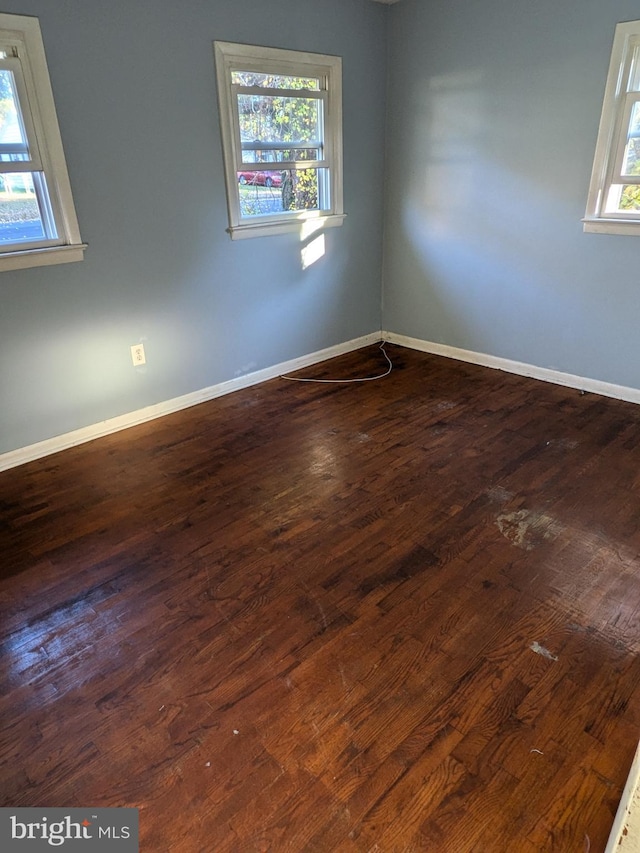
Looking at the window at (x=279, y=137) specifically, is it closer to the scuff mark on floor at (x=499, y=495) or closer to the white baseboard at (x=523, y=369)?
the white baseboard at (x=523, y=369)

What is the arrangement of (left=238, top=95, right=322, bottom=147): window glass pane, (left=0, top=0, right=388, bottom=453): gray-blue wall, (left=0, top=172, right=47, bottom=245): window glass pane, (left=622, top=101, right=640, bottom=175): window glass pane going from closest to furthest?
1. (left=0, top=172, right=47, bottom=245): window glass pane
2. (left=0, top=0, right=388, bottom=453): gray-blue wall
3. (left=622, top=101, right=640, bottom=175): window glass pane
4. (left=238, top=95, right=322, bottom=147): window glass pane

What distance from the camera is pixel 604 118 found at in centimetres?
323

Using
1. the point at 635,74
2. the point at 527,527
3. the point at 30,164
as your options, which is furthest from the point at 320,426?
the point at 635,74

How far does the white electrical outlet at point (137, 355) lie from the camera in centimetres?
333

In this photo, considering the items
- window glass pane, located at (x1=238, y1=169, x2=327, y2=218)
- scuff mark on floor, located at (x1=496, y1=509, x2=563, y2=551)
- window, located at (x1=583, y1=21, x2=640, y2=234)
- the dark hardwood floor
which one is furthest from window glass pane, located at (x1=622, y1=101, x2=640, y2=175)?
scuff mark on floor, located at (x1=496, y1=509, x2=563, y2=551)

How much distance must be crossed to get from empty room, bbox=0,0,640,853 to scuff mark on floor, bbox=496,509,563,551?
2 cm

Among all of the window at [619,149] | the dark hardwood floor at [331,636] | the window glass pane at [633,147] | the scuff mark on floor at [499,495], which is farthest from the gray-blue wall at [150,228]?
the scuff mark on floor at [499,495]

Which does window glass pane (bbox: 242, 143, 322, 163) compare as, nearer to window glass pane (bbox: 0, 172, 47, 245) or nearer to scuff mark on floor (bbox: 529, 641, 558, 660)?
window glass pane (bbox: 0, 172, 47, 245)

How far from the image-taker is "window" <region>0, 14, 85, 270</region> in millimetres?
2527

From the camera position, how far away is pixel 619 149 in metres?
3.26

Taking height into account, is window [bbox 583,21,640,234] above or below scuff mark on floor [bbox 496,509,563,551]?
above

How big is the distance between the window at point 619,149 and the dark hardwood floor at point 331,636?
1314 millimetres

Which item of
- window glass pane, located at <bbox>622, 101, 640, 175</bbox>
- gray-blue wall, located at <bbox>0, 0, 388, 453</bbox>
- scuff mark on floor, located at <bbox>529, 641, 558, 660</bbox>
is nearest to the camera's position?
scuff mark on floor, located at <bbox>529, 641, 558, 660</bbox>

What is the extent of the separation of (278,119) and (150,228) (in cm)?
119
